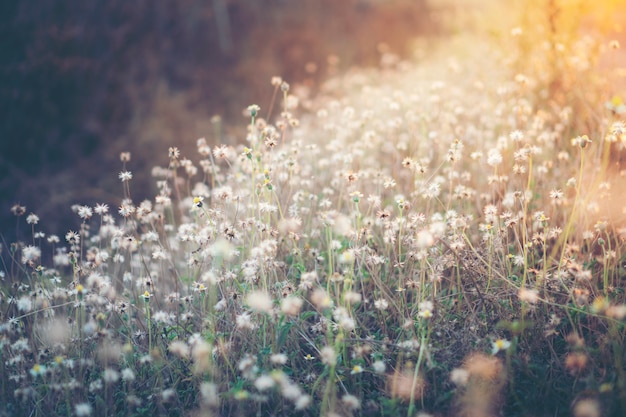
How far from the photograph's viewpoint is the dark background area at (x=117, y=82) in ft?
20.1

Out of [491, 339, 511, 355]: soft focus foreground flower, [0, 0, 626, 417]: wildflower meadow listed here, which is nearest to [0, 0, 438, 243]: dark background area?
[0, 0, 626, 417]: wildflower meadow

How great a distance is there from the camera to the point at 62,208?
5715 millimetres

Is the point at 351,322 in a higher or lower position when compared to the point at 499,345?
higher

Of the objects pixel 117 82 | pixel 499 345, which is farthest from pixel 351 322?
pixel 117 82

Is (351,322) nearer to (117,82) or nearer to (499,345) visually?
(499,345)

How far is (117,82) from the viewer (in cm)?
736

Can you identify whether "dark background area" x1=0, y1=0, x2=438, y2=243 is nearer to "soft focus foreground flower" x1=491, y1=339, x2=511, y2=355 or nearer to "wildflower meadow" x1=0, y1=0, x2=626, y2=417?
"wildflower meadow" x1=0, y1=0, x2=626, y2=417

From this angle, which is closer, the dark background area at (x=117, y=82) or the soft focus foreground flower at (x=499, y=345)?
Answer: the soft focus foreground flower at (x=499, y=345)

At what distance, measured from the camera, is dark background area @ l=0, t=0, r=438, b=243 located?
20.1 ft

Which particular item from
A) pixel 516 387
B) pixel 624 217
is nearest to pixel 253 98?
pixel 624 217

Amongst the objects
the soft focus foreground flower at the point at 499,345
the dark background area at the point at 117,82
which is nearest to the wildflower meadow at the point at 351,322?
the soft focus foreground flower at the point at 499,345

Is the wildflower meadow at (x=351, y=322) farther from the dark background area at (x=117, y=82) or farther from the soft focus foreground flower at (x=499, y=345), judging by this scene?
the dark background area at (x=117, y=82)

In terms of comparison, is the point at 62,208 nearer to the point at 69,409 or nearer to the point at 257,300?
the point at 69,409

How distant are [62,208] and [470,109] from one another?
4.76 m
